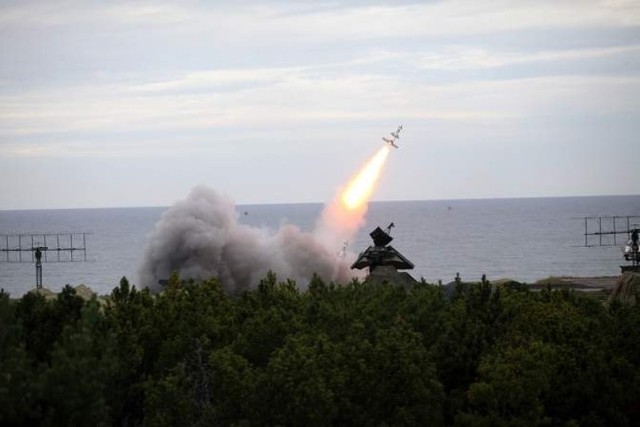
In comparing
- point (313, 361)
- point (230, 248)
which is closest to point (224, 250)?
point (230, 248)

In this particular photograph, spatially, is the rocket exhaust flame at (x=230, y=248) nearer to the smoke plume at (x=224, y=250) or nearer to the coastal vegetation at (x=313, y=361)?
the smoke plume at (x=224, y=250)

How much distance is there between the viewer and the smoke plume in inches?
3364

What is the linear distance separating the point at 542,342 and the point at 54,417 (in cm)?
1667

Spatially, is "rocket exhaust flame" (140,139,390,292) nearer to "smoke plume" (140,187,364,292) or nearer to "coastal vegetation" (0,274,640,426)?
"smoke plume" (140,187,364,292)

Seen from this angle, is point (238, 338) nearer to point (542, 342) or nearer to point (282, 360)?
point (282, 360)

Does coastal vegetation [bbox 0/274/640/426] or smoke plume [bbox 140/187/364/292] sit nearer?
coastal vegetation [bbox 0/274/640/426]

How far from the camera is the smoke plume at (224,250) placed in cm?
8544

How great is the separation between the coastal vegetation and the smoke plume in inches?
1579

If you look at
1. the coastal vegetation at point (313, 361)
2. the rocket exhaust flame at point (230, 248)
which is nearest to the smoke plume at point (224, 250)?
the rocket exhaust flame at point (230, 248)

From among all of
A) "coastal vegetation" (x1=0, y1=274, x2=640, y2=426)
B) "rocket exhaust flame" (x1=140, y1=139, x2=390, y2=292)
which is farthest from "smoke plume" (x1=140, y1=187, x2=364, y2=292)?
"coastal vegetation" (x1=0, y1=274, x2=640, y2=426)

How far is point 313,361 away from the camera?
3397cm

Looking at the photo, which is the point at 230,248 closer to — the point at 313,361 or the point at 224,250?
the point at 224,250

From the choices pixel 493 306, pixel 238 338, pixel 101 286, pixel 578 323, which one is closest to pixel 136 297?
pixel 238 338

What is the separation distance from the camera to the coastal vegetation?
3278cm
